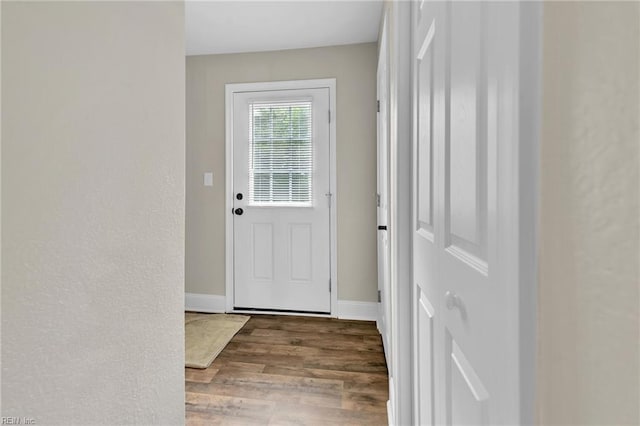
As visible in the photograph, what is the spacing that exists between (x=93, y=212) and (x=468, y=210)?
0.71 m

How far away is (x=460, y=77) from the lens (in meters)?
0.70

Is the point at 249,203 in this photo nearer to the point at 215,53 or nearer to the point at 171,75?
the point at 215,53

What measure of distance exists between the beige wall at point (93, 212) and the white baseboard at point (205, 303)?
8.03 feet

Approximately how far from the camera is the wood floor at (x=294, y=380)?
1.82 meters

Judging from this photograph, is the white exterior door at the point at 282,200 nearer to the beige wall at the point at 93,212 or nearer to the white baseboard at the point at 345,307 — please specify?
the white baseboard at the point at 345,307

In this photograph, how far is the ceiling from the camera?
2.51 metres

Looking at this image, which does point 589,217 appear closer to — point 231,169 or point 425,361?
point 425,361

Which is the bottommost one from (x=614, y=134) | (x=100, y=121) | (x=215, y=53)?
(x=614, y=134)

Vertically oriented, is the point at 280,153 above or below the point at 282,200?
above

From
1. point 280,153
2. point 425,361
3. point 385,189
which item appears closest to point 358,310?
point 385,189

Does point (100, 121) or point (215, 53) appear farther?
point (215, 53)

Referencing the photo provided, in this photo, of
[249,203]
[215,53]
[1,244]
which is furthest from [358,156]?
[1,244]

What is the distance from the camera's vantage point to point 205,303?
345cm

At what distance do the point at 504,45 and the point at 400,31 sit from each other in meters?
1.02
